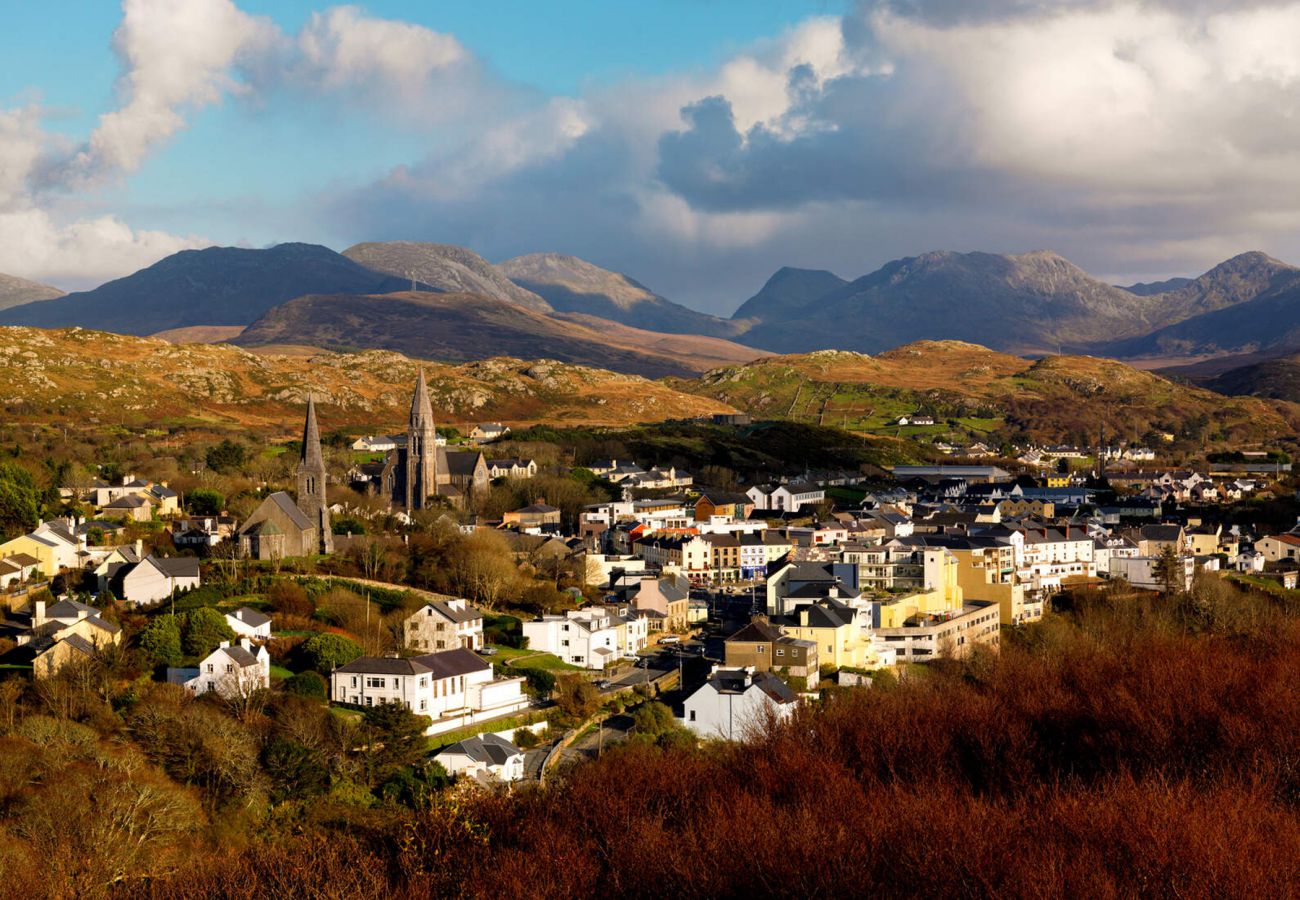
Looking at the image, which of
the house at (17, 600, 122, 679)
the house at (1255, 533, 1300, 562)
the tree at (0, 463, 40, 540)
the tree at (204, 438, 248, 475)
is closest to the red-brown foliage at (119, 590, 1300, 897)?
the house at (17, 600, 122, 679)

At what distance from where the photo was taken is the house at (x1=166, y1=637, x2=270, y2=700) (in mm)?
34094

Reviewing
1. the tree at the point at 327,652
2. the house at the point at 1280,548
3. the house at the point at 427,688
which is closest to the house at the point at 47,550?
the tree at the point at 327,652

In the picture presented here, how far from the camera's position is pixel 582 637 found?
145 feet

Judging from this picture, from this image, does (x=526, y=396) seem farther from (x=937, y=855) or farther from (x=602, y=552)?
(x=937, y=855)

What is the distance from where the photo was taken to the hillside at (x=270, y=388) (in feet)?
347

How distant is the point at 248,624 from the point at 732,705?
14.8 meters

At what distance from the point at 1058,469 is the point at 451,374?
238 ft

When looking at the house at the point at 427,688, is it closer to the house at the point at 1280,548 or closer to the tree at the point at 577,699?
the tree at the point at 577,699

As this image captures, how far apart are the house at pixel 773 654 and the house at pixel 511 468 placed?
40809 mm

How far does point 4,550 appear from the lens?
4856 centimetres

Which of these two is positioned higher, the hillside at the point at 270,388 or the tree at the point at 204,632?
the hillside at the point at 270,388

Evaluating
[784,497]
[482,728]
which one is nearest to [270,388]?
[784,497]

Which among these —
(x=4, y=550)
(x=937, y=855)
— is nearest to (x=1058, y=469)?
(x=4, y=550)

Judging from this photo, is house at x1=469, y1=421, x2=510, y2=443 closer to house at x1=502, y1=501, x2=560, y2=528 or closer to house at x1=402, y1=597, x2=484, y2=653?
house at x1=502, y1=501, x2=560, y2=528
